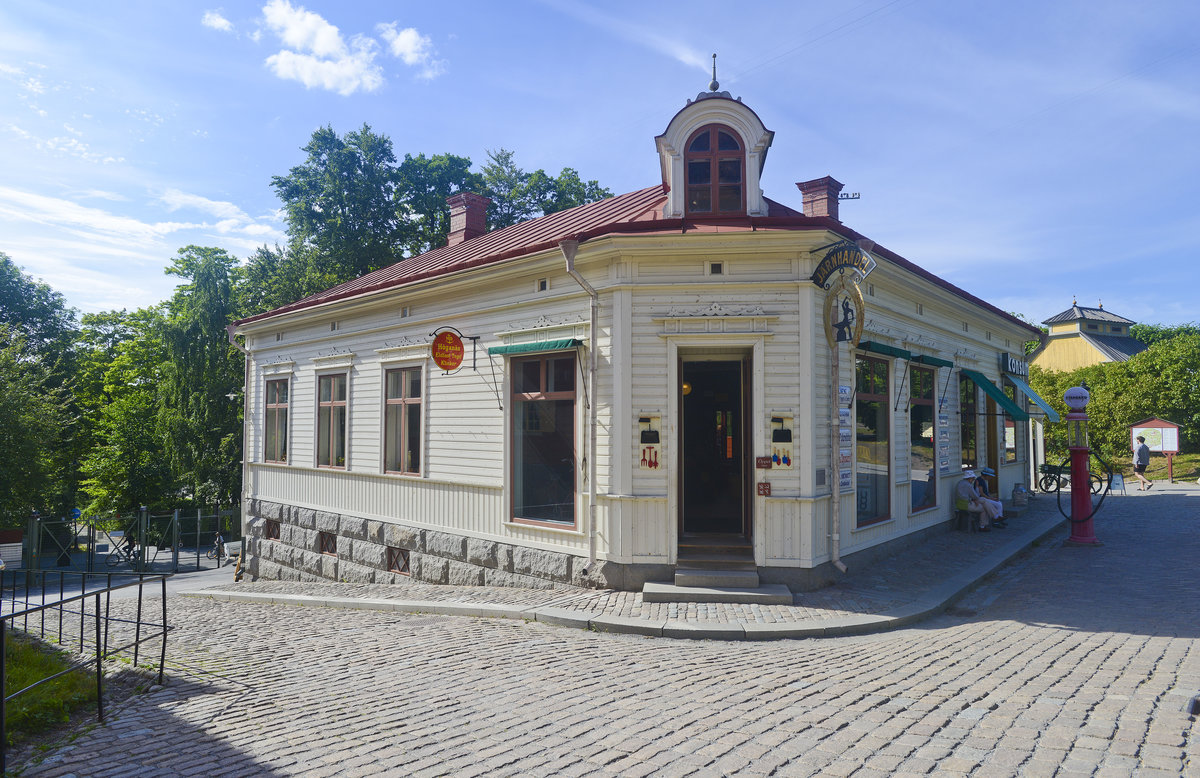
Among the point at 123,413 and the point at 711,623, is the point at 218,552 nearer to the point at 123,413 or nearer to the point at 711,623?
the point at 123,413

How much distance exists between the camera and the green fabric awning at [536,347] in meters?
9.70

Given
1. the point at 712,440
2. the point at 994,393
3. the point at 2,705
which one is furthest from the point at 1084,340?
the point at 2,705

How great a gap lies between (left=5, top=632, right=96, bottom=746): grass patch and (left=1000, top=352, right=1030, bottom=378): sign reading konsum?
59.3ft

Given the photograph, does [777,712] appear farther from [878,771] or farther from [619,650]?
[619,650]

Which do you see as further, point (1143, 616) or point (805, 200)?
point (805, 200)

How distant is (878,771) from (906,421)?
9.02 m

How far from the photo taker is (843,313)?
965cm

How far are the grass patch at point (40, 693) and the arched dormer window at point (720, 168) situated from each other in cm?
845

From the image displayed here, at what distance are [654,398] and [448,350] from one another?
4041 mm

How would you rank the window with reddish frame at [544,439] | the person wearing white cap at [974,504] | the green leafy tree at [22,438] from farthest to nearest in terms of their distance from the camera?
the green leafy tree at [22,438], the person wearing white cap at [974,504], the window with reddish frame at [544,439]

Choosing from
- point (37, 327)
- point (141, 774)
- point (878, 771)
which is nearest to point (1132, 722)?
point (878, 771)

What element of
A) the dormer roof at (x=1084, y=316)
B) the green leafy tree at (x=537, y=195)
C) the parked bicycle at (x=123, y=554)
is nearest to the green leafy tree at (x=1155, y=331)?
the dormer roof at (x=1084, y=316)

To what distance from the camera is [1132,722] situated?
4516 millimetres

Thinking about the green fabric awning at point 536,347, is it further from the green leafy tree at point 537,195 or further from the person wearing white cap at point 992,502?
the green leafy tree at point 537,195
